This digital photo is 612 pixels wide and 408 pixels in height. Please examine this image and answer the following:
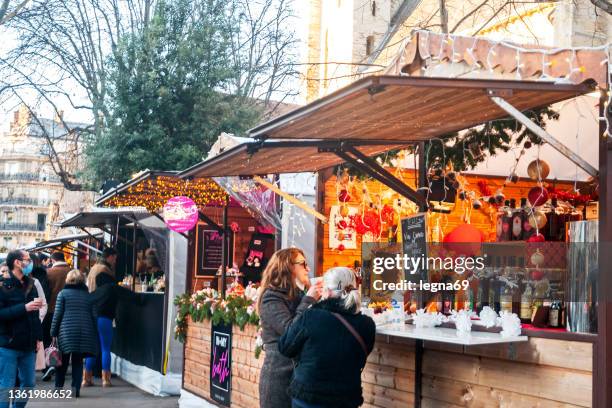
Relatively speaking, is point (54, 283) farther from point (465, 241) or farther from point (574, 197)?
point (574, 197)

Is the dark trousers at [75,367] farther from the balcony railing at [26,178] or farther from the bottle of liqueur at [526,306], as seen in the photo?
the balcony railing at [26,178]

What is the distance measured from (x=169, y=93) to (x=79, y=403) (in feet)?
35.7

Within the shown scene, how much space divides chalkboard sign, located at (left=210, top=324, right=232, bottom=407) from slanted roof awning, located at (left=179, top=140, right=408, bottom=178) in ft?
6.37

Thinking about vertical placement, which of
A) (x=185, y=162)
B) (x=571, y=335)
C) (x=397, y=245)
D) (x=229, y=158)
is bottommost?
(x=571, y=335)

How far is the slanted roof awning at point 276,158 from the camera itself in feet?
23.7

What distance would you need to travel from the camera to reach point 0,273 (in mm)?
8812

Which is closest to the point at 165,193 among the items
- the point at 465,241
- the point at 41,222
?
the point at 465,241

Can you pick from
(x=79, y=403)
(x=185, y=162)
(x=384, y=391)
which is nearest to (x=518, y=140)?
(x=384, y=391)

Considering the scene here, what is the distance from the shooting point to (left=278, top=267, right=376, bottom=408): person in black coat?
5.22m

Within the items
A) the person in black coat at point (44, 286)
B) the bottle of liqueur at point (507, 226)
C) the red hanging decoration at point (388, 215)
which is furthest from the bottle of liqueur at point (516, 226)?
the person in black coat at point (44, 286)

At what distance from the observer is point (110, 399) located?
12023 millimetres

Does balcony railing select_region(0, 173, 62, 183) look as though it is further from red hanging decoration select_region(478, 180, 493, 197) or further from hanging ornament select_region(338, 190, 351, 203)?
red hanging decoration select_region(478, 180, 493, 197)

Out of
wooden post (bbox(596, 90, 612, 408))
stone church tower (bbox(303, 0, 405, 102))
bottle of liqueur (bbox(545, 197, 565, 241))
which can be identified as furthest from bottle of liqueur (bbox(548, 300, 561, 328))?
stone church tower (bbox(303, 0, 405, 102))

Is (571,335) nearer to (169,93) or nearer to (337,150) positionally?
(337,150)
